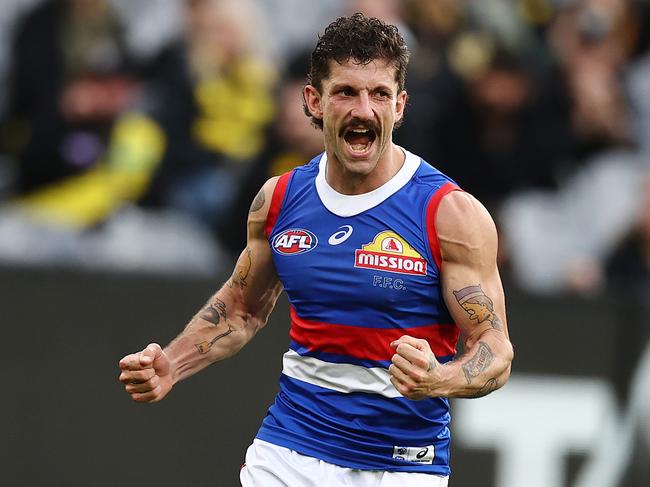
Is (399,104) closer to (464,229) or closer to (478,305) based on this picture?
(464,229)

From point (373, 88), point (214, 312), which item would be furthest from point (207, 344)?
point (373, 88)

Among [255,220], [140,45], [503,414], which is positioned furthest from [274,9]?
[255,220]

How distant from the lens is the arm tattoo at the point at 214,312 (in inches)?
224

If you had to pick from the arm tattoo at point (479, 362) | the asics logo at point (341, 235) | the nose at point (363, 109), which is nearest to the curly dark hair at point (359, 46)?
the nose at point (363, 109)

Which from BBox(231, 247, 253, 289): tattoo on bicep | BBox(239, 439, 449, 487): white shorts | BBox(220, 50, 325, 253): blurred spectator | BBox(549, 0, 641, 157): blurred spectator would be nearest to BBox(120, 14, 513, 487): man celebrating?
BBox(239, 439, 449, 487): white shorts

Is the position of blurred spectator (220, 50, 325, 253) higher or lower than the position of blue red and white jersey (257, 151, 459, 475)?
higher

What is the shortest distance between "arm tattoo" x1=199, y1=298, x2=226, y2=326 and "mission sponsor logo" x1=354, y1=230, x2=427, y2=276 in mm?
844

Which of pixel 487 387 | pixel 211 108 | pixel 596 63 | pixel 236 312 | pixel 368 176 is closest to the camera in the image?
pixel 487 387

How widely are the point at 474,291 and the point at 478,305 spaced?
6 cm

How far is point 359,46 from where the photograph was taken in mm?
5051

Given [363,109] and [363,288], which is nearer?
[363,109]

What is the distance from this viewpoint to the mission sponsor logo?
5059 millimetres

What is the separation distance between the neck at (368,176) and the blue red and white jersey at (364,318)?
3cm

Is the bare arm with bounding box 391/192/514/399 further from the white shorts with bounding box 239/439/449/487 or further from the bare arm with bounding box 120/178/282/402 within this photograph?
the bare arm with bounding box 120/178/282/402
